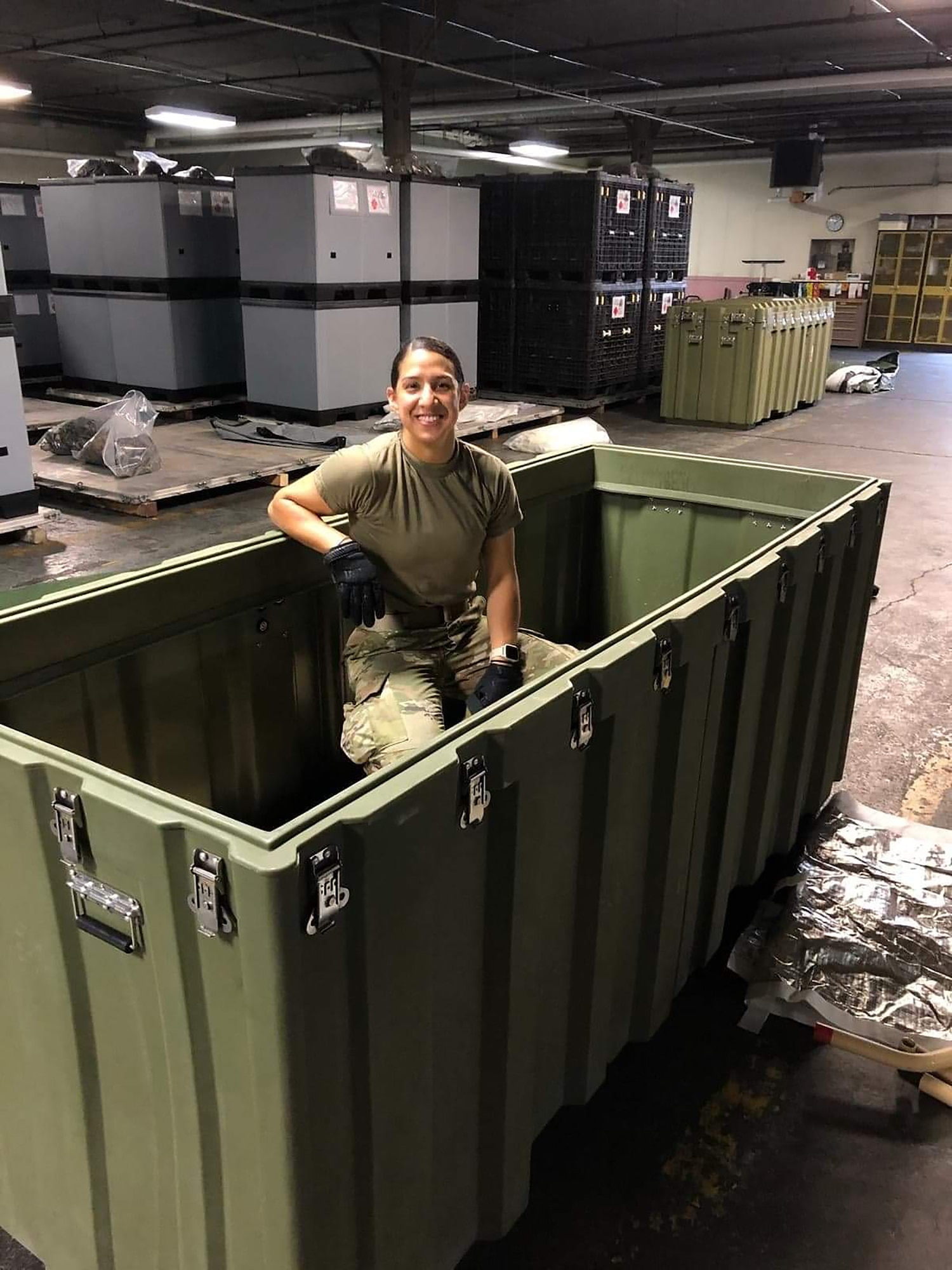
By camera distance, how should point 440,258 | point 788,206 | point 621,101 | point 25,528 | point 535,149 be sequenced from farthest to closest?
point 788,206, point 535,149, point 621,101, point 440,258, point 25,528

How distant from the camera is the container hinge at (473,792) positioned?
1454mm

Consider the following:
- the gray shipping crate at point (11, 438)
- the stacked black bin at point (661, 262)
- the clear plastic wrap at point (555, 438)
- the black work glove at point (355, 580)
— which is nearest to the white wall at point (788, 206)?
the stacked black bin at point (661, 262)

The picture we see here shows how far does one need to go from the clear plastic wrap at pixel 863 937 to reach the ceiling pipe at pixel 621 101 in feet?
46.2

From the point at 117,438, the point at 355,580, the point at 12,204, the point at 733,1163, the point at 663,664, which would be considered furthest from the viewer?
the point at 12,204

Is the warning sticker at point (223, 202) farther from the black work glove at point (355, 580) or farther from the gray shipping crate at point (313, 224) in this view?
the black work glove at point (355, 580)

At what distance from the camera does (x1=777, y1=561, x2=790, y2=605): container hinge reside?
8.33 ft

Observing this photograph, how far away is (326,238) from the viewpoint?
29.3ft

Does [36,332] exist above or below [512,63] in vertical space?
below

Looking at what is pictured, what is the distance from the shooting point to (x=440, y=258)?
10.2 m

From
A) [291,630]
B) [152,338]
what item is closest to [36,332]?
[152,338]

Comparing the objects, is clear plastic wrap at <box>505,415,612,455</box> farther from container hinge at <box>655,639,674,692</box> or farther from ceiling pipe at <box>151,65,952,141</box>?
ceiling pipe at <box>151,65,952,141</box>

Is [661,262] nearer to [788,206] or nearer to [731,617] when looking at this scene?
[731,617]

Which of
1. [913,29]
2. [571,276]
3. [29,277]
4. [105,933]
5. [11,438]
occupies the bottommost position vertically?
[11,438]

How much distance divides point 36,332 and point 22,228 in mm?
1185
